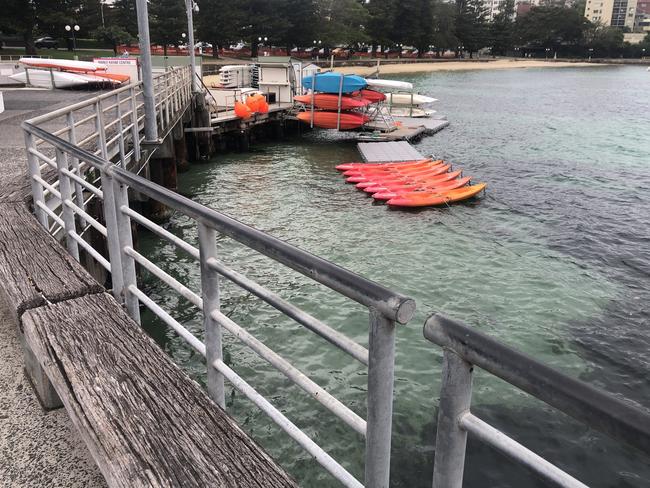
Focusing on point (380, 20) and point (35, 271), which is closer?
point (35, 271)

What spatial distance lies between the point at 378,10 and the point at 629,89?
55.5 m

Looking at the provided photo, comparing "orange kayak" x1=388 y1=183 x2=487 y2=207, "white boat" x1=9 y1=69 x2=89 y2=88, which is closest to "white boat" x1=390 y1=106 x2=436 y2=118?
"white boat" x1=9 y1=69 x2=89 y2=88

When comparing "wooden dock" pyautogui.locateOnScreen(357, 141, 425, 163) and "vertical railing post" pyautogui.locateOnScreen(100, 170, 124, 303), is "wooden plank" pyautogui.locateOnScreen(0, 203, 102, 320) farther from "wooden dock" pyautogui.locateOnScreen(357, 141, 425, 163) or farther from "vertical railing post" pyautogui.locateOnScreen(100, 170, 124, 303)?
"wooden dock" pyautogui.locateOnScreen(357, 141, 425, 163)

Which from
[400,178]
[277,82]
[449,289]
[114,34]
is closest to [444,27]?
[114,34]

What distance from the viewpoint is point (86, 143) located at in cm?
976

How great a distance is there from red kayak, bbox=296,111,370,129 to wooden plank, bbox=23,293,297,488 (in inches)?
988

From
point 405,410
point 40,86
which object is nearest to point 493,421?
point 405,410

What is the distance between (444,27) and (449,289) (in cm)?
13374

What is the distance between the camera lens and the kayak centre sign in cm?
3206

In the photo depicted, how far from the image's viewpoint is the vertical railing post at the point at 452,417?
1.52 meters

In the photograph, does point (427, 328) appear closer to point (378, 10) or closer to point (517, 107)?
point (517, 107)

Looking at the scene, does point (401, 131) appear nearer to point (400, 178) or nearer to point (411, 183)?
point (400, 178)

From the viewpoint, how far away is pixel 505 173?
74.8 ft

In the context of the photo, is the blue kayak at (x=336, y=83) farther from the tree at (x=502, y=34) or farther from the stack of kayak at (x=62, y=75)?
the tree at (x=502, y=34)
